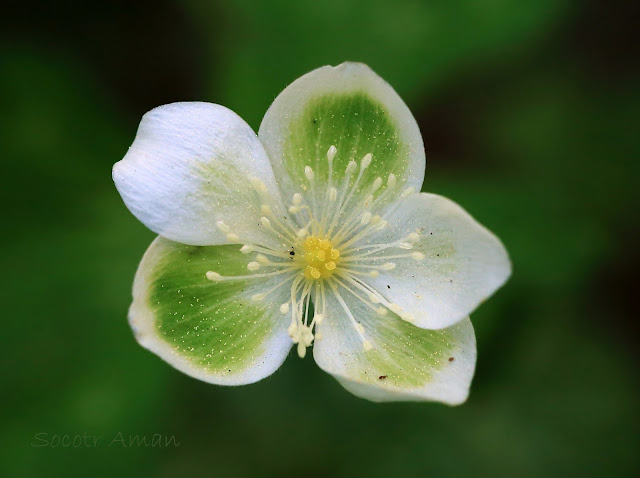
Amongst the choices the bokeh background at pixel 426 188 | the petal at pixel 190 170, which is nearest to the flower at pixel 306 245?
the petal at pixel 190 170

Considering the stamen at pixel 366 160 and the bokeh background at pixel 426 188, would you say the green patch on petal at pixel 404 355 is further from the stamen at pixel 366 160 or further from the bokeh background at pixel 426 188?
the bokeh background at pixel 426 188

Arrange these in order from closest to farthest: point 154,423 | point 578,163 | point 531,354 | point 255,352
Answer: point 255,352, point 154,423, point 531,354, point 578,163

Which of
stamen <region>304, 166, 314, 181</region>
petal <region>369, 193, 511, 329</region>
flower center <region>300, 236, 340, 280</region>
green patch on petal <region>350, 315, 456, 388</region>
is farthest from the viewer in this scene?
flower center <region>300, 236, 340, 280</region>

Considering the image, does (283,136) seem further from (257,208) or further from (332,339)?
(332,339)

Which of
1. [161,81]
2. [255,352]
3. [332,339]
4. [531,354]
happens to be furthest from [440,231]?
[161,81]

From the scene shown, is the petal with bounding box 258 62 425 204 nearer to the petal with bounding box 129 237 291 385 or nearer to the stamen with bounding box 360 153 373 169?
the stamen with bounding box 360 153 373 169

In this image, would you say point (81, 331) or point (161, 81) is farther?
point (161, 81)

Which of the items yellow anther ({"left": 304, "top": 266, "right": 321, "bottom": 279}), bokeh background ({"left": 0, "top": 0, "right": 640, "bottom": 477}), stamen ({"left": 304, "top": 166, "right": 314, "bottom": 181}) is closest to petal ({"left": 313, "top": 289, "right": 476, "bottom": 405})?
yellow anther ({"left": 304, "top": 266, "right": 321, "bottom": 279})
